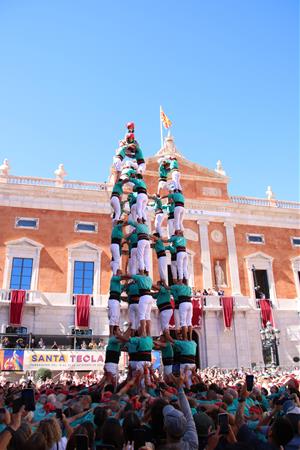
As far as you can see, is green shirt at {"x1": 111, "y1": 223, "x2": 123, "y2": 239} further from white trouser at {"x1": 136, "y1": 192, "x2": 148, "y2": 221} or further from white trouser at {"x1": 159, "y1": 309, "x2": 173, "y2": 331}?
white trouser at {"x1": 159, "y1": 309, "x2": 173, "y2": 331}

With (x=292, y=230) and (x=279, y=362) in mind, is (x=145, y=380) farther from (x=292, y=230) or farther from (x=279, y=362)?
(x=292, y=230)

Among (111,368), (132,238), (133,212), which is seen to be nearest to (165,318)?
(111,368)

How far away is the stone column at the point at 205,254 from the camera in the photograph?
2742 cm

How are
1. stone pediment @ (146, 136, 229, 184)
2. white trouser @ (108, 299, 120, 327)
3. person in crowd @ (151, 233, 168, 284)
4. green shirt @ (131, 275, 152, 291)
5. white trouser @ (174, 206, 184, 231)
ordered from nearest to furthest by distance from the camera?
green shirt @ (131, 275, 152, 291)
white trouser @ (108, 299, 120, 327)
person in crowd @ (151, 233, 168, 284)
white trouser @ (174, 206, 184, 231)
stone pediment @ (146, 136, 229, 184)

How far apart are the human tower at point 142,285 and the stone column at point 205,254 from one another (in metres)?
14.6

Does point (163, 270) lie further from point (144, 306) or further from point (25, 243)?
point (25, 243)

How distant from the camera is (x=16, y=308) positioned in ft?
74.4

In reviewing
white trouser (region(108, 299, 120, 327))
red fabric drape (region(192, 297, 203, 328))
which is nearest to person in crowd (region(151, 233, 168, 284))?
white trouser (region(108, 299, 120, 327))

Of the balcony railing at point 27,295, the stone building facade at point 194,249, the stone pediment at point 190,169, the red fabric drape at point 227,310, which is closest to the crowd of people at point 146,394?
the balcony railing at point 27,295

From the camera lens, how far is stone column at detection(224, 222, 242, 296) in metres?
27.6

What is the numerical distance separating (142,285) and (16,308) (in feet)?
47.3

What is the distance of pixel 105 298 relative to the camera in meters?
25.1

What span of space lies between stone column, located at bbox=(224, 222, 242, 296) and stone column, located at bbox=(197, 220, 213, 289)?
5.16ft

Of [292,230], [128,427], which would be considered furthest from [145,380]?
[292,230]
